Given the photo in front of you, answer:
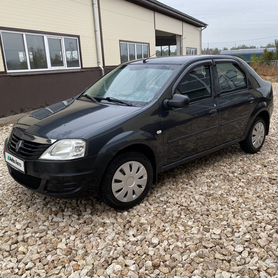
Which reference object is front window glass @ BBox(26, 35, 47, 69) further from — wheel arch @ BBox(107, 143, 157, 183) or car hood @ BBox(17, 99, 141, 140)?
wheel arch @ BBox(107, 143, 157, 183)

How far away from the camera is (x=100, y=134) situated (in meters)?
3.01

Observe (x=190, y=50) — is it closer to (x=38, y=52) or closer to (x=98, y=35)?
(x=98, y=35)

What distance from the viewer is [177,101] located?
345 centimetres

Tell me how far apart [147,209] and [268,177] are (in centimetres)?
190

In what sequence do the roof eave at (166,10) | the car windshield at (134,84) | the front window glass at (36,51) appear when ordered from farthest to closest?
the roof eave at (166,10)
the front window glass at (36,51)
the car windshield at (134,84)

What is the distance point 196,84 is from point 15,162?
2453 mm

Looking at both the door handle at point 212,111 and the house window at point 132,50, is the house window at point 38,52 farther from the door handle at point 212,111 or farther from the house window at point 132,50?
the door handle at point 212,111

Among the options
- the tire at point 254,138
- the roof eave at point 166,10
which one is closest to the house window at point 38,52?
the roof eave at point 166,10

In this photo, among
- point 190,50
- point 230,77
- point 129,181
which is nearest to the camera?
point 129,181

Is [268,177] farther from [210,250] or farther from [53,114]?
[53,114]

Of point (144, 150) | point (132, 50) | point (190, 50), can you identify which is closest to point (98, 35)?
point (132, 50)

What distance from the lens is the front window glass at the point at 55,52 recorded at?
10.1 meters

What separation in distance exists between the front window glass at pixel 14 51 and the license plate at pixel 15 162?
236 inches

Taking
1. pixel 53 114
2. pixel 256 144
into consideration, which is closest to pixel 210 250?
pixel 53 114
